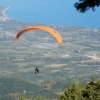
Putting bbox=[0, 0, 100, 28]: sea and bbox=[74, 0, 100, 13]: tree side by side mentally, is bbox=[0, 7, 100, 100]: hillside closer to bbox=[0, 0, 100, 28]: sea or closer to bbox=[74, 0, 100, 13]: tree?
bbox=[0, 0, 100, 28]: sea

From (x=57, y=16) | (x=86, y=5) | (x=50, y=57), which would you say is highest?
(x=57, y=16)

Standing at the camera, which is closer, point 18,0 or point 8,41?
point 8,41

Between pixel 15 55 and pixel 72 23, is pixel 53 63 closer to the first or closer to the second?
pixel 15 55

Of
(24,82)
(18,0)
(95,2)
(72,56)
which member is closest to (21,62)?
(72,56)

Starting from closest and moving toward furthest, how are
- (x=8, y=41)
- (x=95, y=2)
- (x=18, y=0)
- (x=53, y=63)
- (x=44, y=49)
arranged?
1. (x=95, y=2)
2. (x=53, y=63)
3. (x=44, y=49)
4. (x=8, y=41)
5. (x=18, y=0)

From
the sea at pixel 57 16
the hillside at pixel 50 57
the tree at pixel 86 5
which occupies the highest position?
the sea at pixel 57 16

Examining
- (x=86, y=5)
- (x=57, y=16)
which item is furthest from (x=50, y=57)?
(x=86, y=5)

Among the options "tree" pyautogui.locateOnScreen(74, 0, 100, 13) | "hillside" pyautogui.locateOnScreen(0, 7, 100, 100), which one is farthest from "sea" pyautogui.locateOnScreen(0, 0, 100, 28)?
"tree" pyautogui.locateOnScreen(74, 0, 100, 13)

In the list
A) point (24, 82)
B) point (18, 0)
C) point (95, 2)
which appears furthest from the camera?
point (18, 0)

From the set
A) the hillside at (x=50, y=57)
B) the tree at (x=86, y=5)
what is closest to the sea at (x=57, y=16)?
the hillside at (x=50, y=57)

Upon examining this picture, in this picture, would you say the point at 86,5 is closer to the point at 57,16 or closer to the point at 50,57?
→ the point at 50,57

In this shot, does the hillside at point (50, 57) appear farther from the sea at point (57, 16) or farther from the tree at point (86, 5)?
the tree at point (86, 5)
